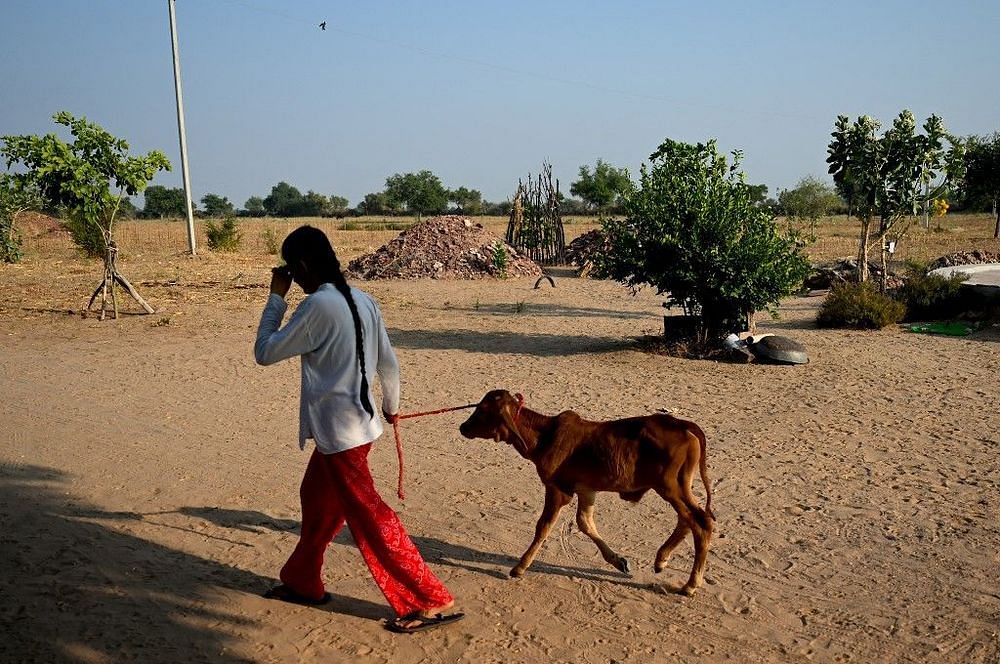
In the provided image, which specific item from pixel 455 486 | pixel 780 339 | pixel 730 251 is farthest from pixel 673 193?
pixel 455 486

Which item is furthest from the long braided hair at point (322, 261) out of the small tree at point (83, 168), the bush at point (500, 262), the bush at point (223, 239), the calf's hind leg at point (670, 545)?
the bush at point (223, 239)

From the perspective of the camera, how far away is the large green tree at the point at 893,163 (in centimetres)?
1424

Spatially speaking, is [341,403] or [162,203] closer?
[341,403]

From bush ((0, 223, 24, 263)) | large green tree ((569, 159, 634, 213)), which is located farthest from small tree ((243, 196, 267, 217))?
bush ((0, 223, 24, 263))

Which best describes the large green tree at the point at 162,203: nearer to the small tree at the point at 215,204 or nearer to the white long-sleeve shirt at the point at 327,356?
the small tree at the point at 215,204

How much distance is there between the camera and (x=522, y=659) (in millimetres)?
3836

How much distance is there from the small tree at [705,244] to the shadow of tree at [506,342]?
117cm

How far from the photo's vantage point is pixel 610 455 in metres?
4.30

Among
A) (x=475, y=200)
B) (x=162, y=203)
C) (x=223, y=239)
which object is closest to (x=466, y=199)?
(x=475, y=200)

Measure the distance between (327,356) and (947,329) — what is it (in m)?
11.7

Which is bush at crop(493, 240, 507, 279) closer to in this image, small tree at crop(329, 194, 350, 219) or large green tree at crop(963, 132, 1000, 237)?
large green tree at crop(963, 132, 1000, 237)

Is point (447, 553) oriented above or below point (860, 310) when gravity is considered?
below

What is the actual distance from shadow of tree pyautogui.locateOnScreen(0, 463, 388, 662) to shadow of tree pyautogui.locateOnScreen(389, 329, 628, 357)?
655cm

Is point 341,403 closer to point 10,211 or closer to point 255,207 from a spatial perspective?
point 10,211
